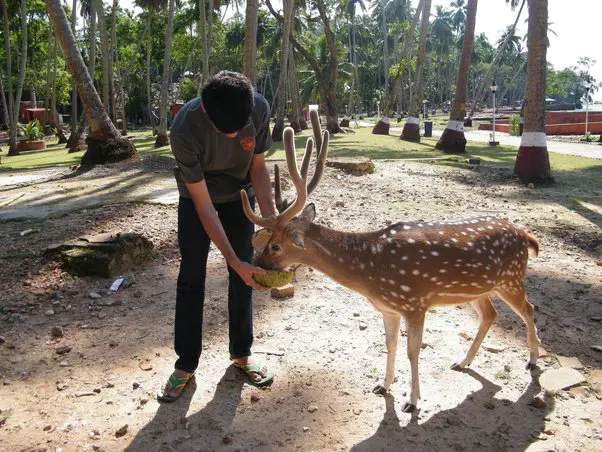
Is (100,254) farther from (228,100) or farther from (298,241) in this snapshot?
(228,100)

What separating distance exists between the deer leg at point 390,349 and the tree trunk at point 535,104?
881 centimetres

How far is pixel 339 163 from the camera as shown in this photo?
463 inches

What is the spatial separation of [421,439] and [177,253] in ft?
13.8

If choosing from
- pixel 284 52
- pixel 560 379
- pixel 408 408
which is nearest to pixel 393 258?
pixel 408 408

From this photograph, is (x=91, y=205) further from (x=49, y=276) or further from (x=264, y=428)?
(x=264, y=428)

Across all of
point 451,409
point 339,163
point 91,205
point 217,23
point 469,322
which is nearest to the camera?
point 451,409

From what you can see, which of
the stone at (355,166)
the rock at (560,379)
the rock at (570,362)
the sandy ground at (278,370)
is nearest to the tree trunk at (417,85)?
the stone at (355,166)

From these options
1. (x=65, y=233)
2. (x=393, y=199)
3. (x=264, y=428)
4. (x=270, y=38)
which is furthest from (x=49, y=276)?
(x=270, y=38)

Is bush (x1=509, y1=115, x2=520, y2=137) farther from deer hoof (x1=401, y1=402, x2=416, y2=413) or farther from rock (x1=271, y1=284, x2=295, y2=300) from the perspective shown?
deer hoof (x1=401, y1=402, x2=416, y2=413)

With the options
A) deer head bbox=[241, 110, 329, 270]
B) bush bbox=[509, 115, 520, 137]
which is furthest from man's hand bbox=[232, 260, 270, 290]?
bush bbox=[509, 115, 520, 137]

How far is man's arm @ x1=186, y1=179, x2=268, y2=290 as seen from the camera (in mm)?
3383

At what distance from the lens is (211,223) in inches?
135

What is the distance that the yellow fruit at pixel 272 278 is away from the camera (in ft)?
11.5

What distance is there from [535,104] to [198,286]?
34.3 feet
